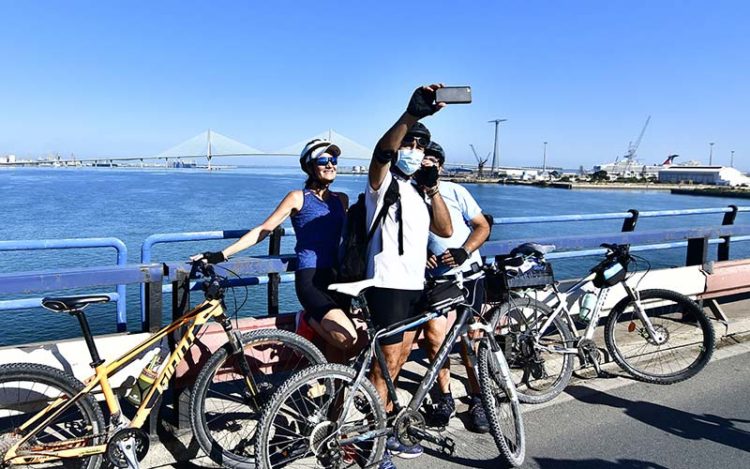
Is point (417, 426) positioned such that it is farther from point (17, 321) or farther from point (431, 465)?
point (17, 321)

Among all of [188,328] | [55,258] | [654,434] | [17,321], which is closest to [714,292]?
[654,434]

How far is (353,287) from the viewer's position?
293cm

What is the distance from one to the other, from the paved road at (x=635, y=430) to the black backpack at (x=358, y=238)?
3.65ft

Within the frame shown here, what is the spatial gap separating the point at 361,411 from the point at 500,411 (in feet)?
2.75

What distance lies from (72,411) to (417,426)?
173cm

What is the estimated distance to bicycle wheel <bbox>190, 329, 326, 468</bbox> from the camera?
296 centimetres

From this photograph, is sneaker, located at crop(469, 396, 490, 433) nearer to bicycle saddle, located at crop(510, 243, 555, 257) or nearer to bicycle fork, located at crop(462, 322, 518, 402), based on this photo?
bicycle fork, located at crop(462, 322, 518, 402)

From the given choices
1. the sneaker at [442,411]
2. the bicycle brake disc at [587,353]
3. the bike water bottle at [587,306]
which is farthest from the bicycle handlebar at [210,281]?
the bike water bottle at [587,306]

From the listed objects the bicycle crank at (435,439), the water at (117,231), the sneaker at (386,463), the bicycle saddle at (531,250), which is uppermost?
the bicycle saddle at (531,250)

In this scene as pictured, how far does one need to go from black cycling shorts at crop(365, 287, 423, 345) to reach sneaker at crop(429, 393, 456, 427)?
2.60 ft

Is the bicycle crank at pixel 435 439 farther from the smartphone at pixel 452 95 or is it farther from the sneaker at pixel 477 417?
the smartphone at pixel 452 95

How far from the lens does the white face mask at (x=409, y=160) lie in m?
2.96

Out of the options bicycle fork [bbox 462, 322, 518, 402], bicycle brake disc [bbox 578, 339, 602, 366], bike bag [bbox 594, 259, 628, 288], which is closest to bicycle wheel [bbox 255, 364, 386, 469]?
bicycle fork [bbox 462, 322, 518, 402]

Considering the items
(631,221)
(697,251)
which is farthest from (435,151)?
(697,251)
